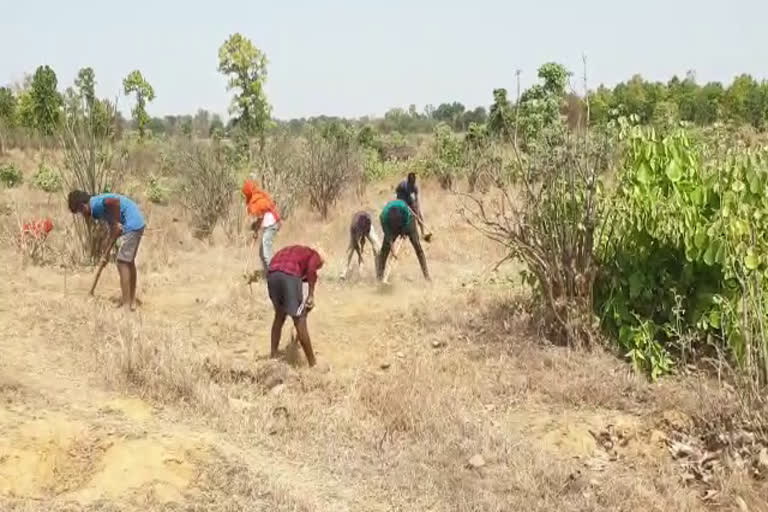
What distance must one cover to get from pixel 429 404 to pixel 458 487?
855 mm

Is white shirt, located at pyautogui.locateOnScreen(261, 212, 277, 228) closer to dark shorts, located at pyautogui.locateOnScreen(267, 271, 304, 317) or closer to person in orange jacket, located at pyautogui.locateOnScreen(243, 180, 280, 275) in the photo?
person in orange jacket, located at pyautogui.locateOnScreen(243, 180, 280, 275)

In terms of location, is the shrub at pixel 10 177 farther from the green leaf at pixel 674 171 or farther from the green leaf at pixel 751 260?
the green leaf at pixel 751 260

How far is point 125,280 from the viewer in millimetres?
7367

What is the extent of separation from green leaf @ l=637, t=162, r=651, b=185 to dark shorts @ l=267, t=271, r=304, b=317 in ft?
8.39

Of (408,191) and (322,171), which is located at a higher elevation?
(322,171)

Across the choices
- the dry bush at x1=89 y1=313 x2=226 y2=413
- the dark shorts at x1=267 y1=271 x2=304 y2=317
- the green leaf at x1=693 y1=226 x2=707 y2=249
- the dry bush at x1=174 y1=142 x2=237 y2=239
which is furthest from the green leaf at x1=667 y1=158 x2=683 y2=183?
the dry bush at x1=174 y1=142 x2=237 y2=239

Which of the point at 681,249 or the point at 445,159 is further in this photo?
the point at 445,159

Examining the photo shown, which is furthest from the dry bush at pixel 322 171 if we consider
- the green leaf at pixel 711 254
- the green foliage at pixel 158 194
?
the green leaf at pixel 711 254

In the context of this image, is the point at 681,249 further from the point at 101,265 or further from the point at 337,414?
the point at 101,265

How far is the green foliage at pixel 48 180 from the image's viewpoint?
1754 cm

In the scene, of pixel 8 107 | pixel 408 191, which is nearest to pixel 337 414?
pixel 408 191

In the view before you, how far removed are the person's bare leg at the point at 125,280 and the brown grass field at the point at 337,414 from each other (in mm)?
236

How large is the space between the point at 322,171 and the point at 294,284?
9.55 m

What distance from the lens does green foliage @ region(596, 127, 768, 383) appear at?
502cm
